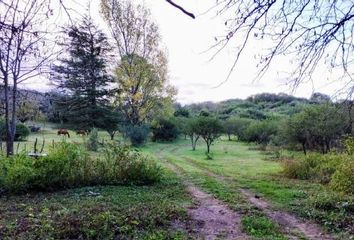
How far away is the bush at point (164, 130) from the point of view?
116ft

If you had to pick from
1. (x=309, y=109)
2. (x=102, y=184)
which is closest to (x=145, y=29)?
(x=309, y=109)

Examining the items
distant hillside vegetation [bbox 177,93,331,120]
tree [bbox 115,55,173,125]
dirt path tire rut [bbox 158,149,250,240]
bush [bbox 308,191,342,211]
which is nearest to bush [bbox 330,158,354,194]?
bush [bbox 308,191,342,211]

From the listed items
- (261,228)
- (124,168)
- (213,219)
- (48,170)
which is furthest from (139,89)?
(261,228)

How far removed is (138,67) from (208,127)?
327 inches

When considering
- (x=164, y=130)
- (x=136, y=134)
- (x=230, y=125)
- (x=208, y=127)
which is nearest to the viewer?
(x=208, y=127)

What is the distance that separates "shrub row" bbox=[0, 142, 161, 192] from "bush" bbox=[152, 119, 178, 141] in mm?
22369

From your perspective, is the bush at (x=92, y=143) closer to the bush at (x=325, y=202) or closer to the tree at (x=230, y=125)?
the bush at (x=325, y=202)

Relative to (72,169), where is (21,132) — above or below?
above

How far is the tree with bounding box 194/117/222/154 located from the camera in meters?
26.4

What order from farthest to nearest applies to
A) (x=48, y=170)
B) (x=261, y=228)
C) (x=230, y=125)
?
1. (x=230, y=125)
2. (x=48, y=170)
3. (x=261, y=228)

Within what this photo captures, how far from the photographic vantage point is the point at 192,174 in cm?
1466

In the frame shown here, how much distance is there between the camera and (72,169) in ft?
37.0

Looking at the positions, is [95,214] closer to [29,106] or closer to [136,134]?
[29,106]

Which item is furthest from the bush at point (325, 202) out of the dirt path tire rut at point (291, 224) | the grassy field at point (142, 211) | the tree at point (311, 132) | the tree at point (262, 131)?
the tree at point (262, 131)
